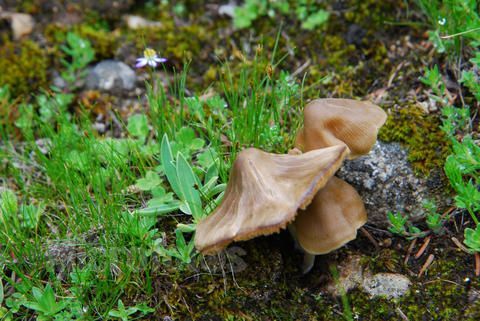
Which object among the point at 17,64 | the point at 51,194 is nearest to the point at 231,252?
the point at 51,194

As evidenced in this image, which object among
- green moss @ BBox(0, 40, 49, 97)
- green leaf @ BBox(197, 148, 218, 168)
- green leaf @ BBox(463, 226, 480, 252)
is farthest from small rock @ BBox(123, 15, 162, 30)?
green leaf @ BBox(463, 226, 480, 252)

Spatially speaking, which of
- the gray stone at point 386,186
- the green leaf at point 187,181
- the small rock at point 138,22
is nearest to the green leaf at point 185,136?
the green leaf at point 187,181

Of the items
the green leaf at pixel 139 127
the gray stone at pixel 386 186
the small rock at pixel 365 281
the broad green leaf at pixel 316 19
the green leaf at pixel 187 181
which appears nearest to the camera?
the small rock at pixel 365 281

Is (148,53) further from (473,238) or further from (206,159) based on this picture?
(473,238)

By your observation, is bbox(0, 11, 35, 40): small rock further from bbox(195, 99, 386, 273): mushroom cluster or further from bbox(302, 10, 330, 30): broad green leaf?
bbox(195, 99, 386, 273): mushroom cluster

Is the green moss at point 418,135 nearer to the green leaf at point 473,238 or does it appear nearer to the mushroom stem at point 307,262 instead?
the green leaf at point 473,238

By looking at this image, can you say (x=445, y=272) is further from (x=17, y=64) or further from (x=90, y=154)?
(x=17, y=64)
